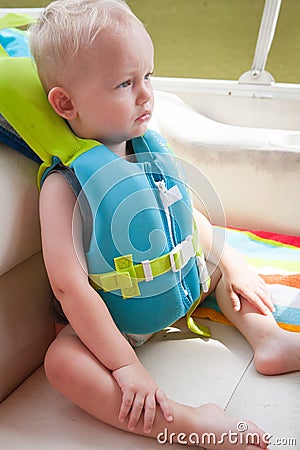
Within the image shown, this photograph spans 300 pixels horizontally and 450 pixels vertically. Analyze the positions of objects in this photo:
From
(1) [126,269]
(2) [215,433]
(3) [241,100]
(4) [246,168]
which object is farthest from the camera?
(3) [241,100]

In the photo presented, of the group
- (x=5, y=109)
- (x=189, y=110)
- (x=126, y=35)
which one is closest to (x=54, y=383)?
(x=5, y=109)

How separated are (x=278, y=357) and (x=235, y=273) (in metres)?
0.25

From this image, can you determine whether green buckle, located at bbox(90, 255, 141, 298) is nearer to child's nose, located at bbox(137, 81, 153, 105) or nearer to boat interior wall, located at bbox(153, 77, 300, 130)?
child's nose, located at bbox(137, 81, 153, 105)

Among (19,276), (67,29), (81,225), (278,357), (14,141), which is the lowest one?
(278,357)

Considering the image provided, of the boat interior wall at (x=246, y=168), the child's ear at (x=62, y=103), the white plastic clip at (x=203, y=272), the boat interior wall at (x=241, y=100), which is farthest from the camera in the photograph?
the boat interior wall at (x=241, y=100)

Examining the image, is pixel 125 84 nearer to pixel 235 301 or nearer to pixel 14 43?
pixel 14 43

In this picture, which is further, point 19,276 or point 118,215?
point 19,276

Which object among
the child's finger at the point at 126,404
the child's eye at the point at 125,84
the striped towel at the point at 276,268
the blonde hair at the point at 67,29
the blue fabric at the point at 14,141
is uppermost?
the blonde hair at the point at 67,29

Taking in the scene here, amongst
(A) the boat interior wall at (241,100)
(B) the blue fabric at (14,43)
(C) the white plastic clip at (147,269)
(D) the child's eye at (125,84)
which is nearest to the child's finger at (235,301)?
(C) the white plastic clip at (147,269)

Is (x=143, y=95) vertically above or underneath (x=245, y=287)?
above

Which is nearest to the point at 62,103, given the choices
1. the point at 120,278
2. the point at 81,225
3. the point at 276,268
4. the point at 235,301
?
the point at 81,225

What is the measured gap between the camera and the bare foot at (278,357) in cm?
110

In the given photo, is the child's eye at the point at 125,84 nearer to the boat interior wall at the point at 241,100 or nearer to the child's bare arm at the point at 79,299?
the child's bare arm at the point at 79,299

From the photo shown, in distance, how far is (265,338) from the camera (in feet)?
3.87
